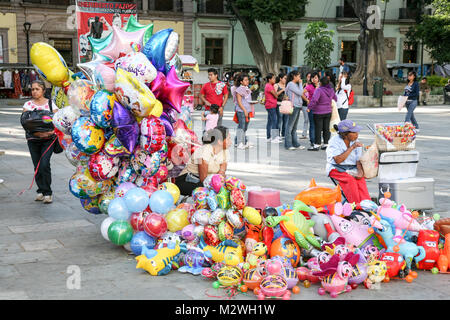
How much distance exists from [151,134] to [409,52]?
45007mm

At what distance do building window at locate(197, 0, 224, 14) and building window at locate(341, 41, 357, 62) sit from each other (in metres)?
10.7

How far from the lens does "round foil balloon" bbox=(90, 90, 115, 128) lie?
199 inches

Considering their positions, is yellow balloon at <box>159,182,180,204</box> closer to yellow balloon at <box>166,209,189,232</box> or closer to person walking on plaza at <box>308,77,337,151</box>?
yellow balloon at <box>166,209,189,232</box>

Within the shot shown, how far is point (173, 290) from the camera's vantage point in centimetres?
442

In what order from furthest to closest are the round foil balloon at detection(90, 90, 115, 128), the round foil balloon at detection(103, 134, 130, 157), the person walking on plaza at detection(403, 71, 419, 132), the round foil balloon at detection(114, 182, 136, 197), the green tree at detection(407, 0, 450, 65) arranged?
the green tree at detection(407, 0, 450, 65), the person walking on plaza at detection(403, 71, 419, 132), the round foil balloon at detection(114, 182, 136, 197), the round foil balloon at detection(103, 134, 130, 157), the round foil balloon at detection(90, 90, 115, 128)

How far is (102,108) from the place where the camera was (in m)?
5.05

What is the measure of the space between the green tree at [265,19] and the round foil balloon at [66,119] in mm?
31864

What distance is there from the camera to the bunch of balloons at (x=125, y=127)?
5.10 meters

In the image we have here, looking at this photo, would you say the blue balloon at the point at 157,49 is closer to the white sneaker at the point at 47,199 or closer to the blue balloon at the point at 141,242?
the blue balloon at the point at 141,242

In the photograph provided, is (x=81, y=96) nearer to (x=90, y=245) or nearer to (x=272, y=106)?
(x=90, y=245)

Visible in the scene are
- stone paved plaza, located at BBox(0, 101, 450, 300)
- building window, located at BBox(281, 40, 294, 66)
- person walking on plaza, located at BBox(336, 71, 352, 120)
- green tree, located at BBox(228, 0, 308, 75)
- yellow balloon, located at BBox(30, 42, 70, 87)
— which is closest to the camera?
stone paved plaza, located at BBox(0, 101, 450, 300)

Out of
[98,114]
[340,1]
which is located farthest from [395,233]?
[340,1]

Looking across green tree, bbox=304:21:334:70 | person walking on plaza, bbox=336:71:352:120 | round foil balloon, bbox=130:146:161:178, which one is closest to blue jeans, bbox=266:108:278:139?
person walking on plaza, bbox=336:71:352:120

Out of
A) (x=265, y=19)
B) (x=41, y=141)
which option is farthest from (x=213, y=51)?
(x=41, y=141)
